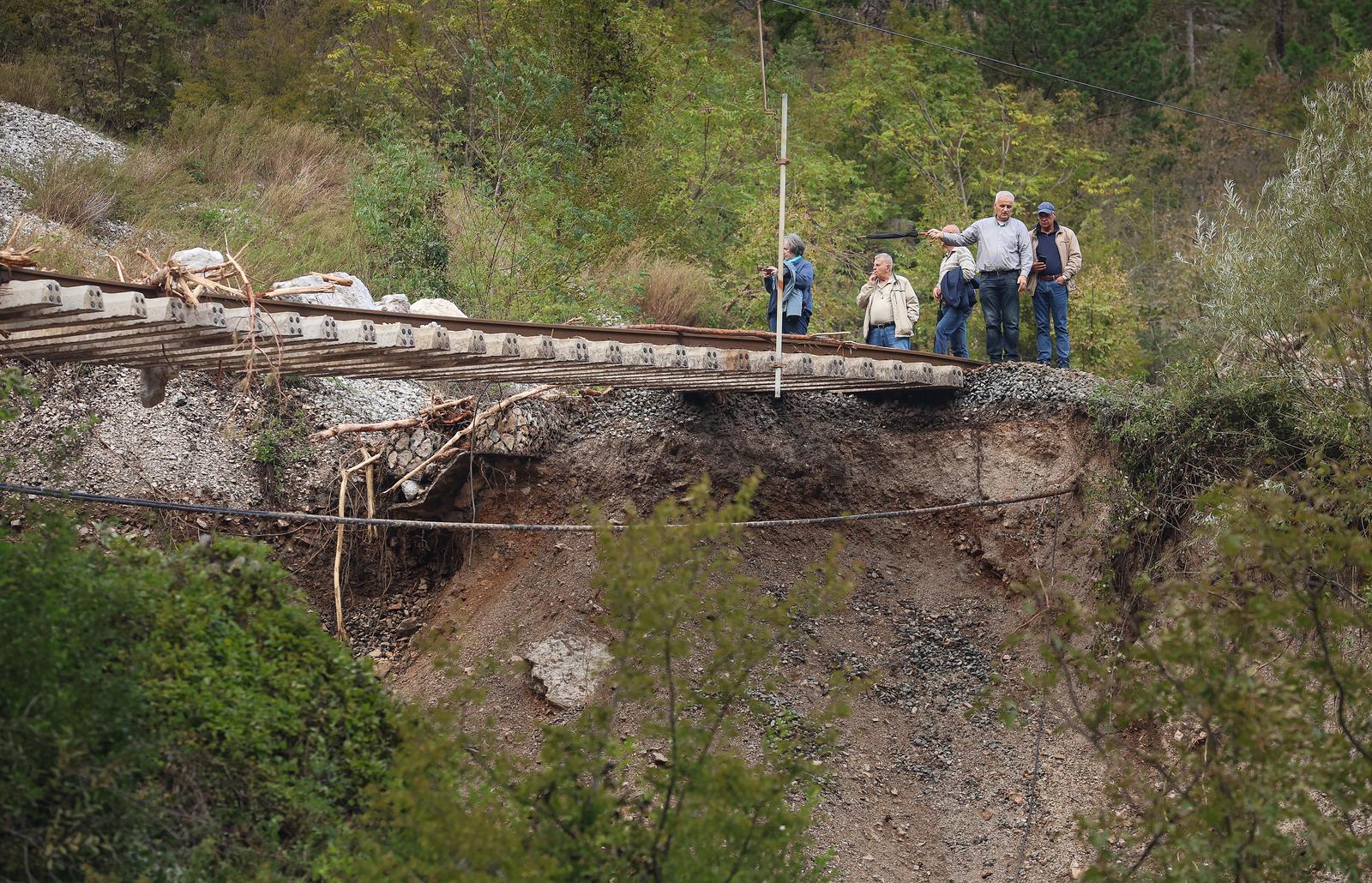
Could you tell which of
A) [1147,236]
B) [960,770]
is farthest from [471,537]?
[1147,236]

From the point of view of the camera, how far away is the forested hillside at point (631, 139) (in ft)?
56.4

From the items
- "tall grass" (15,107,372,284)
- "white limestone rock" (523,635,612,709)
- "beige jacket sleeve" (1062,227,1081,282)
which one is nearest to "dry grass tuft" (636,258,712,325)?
"tall grass" (15,107,372,284)

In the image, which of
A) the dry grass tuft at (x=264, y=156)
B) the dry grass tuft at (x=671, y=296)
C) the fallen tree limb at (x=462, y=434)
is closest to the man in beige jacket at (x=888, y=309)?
the fallen tree limb at (x=462, y=434)

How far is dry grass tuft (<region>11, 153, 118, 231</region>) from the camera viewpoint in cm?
1623

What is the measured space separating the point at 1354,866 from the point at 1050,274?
345 inches

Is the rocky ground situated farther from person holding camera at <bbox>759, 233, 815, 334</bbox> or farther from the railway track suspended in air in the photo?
person holding camera at <bbox>759, 233, 815, 334</bbox>

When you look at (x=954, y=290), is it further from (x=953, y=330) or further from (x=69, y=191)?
(x=69, y=191)

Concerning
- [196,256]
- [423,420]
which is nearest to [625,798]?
[423,420]

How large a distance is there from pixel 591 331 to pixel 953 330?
4963 mm

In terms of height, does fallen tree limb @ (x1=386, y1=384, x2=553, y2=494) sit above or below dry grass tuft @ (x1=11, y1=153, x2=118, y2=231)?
below

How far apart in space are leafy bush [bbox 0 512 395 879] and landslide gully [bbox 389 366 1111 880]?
3.90 m

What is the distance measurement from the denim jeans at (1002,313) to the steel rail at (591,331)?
318 millimetres

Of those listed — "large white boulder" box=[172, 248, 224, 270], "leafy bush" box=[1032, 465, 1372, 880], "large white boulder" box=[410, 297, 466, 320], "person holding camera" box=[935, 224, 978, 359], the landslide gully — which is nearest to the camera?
"leafy bush" box=[1032, 465, 1372, 880]

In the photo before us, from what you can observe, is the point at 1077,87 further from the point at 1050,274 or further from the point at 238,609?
the point at 238,609
